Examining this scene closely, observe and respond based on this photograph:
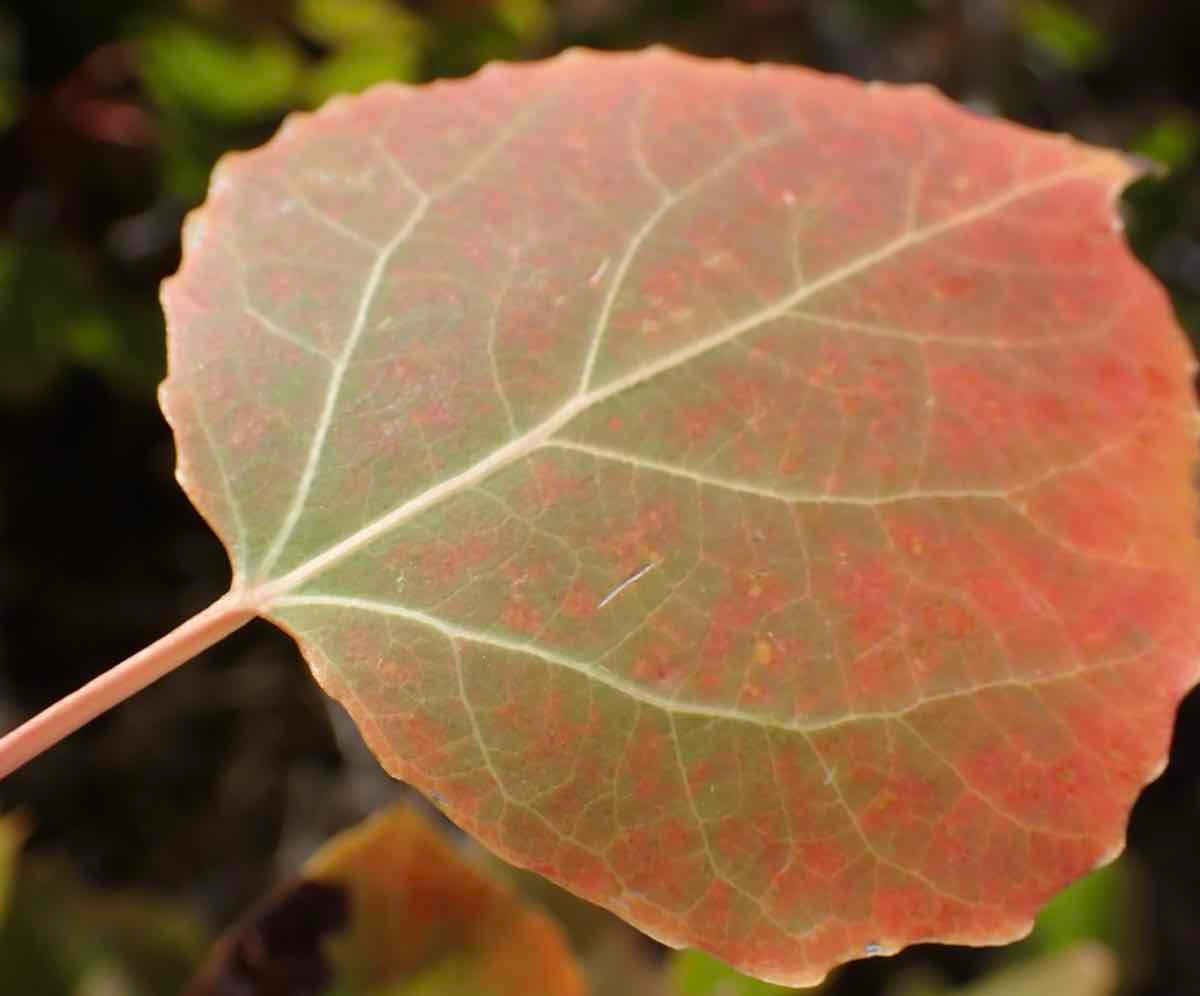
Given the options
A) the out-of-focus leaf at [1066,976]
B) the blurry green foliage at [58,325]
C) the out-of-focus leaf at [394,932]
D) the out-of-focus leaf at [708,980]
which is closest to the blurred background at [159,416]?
the blurry green foliage at [58,325]

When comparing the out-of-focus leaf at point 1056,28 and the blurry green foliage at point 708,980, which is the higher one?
the out-of-focus leaf at point 1056,28

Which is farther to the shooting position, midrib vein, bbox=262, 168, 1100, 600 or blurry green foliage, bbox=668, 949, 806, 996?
blurry green foliage, bbox=668, 949, 806, 996

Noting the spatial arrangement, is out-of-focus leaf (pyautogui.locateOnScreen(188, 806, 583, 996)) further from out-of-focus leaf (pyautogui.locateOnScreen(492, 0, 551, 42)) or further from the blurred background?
out-of-focus leaf (pyautogui.locateOnScreen(492, 0, 551, 42))

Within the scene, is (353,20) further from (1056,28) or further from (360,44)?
(1056,28)

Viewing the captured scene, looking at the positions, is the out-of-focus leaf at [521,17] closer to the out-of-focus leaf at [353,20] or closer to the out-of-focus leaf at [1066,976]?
the out-of-focus leaf at [353,20]

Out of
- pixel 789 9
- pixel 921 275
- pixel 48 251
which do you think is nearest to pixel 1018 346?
pixel 921 275

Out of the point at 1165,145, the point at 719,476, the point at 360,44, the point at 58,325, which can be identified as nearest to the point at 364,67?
the point at 360,44

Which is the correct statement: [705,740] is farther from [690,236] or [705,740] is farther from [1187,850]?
[1187,850]

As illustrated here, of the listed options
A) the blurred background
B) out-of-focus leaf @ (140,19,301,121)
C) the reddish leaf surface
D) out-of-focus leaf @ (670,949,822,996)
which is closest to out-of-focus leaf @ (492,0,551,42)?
the blurred background
